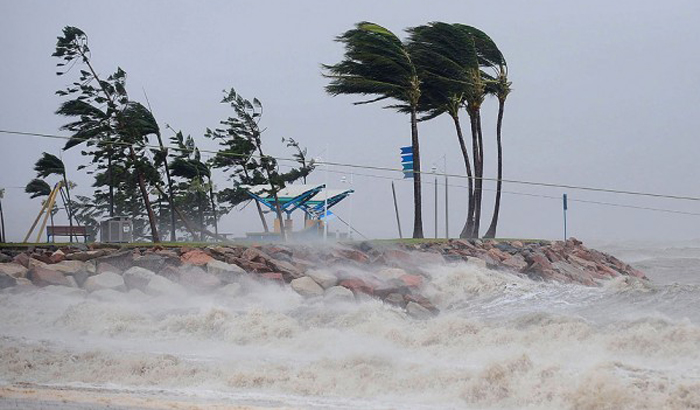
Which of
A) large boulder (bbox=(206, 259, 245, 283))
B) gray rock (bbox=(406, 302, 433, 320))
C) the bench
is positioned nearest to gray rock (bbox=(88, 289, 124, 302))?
large boulder (bbox=(206, 259, 245, 283))

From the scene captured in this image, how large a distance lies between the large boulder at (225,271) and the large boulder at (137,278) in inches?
45.1

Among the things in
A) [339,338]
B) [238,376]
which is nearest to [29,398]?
[238,376]

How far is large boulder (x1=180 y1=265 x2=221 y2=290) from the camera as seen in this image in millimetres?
16484

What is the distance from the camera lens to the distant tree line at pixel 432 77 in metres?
29.1

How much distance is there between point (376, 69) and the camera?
29562 mm

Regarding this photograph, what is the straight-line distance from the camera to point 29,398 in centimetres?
995

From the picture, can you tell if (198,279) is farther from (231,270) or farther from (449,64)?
(449,64)

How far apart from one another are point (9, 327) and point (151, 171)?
52.4 feet

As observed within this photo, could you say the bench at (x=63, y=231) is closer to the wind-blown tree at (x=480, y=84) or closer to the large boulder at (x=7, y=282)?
the large boulder at (x=7, y=282)

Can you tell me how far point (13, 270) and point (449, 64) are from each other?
62.0ft

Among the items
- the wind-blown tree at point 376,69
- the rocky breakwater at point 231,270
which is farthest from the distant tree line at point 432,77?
the rocky breakwater at point 231,270

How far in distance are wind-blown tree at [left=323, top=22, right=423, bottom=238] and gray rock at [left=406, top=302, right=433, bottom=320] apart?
41.6ft

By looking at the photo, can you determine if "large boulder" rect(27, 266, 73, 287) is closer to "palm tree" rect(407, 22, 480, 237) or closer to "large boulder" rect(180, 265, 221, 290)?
"large boulder" rect(180, 265, 221, 290)

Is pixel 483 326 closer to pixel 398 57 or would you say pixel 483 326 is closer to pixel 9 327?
pixel 9 327
